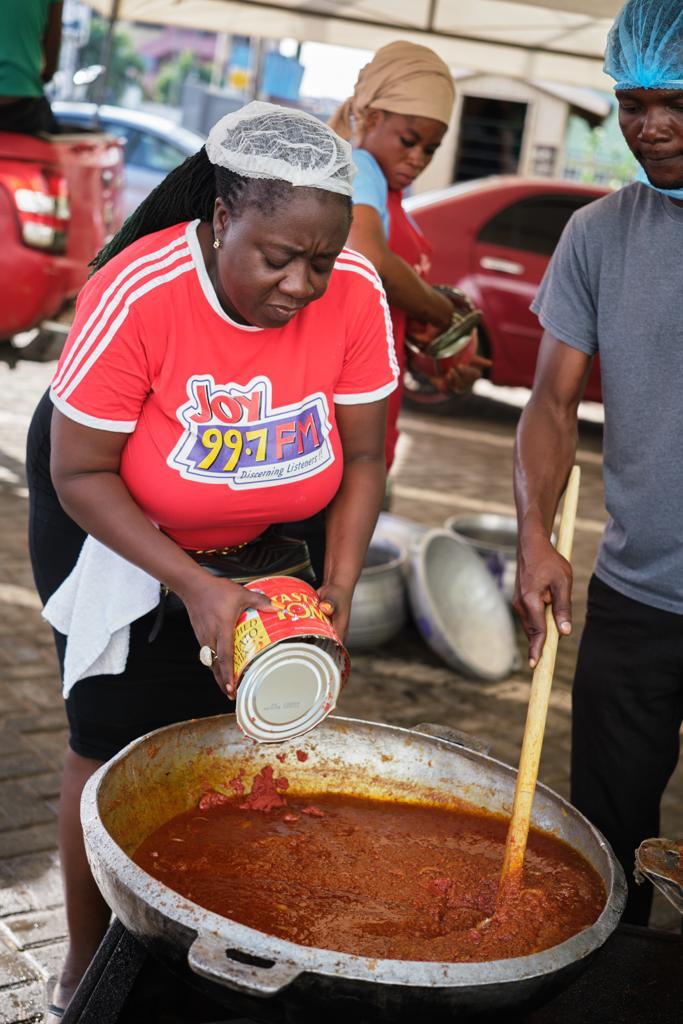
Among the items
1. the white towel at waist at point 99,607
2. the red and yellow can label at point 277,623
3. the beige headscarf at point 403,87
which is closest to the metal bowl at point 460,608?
the beige headscarf at point 403,87

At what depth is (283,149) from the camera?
1784mm

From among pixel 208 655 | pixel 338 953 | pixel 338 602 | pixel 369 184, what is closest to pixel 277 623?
pixel 208 655

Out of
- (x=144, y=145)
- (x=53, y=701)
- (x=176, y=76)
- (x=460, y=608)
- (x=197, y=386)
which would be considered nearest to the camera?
(x=197, y=386)

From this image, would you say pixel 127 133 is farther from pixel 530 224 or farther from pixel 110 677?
pixel 110 677

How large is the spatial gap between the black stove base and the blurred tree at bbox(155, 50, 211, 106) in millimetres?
45548

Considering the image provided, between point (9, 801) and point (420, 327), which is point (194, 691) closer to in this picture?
point (9, 801)

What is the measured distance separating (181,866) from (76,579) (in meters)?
0.64

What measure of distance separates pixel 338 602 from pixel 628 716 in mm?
698

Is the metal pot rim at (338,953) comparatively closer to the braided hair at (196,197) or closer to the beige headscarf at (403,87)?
the braided hair at (196,197)

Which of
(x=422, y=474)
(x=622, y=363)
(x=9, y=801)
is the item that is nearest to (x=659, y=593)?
(x=622, y=363)

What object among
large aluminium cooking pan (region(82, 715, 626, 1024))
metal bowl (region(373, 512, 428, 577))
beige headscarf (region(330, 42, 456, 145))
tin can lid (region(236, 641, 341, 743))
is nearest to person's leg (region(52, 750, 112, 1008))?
large aluminium cooking pan (region(82, 715, 626, 1024))

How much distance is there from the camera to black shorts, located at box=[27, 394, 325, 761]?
2.27 metres

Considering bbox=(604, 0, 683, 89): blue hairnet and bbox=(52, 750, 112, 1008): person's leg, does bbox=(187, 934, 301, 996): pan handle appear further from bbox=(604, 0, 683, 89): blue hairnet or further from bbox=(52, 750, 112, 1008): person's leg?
bbox=(604, 0, 683, 89): blue hairnet

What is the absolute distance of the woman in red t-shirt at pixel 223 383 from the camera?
181cm
